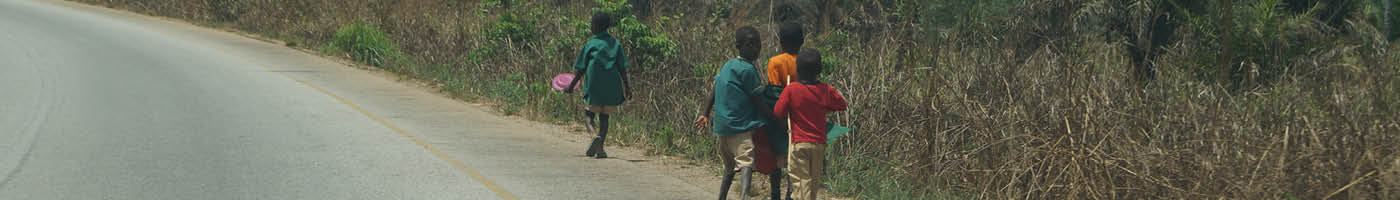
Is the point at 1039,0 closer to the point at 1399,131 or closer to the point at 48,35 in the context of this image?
the point at 1399,131

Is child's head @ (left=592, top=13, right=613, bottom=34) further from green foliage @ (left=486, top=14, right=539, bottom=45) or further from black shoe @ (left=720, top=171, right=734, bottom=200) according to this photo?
green foliage @ (left=486, top=14, right=539, bottom=45)

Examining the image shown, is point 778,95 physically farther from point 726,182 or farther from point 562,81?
point 562,81

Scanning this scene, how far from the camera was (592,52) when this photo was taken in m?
9.29

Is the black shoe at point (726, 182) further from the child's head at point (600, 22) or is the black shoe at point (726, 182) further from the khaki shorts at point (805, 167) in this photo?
the child's head at point (600, 22)

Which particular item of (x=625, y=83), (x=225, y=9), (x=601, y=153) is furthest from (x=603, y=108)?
(x=225, y=9)

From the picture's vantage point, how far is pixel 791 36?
22.1 feet

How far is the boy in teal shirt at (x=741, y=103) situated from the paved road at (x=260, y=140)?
1.37 m

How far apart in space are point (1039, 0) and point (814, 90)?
576 inches

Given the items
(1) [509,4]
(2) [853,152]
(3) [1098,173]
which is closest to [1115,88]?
(3) [1098,173]

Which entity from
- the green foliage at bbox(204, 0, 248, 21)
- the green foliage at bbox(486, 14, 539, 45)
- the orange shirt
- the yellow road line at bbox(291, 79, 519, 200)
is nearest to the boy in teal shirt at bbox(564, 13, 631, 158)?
the yellow road line at bbox(291, 79, 519, 200)

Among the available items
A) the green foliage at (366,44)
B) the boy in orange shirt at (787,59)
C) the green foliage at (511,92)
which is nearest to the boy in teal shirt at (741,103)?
the boy in orange shirt at (787,59)

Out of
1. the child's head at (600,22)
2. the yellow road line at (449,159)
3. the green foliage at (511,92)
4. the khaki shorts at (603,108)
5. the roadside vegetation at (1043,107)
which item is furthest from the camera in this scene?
the green foliage at (511,92)

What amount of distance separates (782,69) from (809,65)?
0.52 meters

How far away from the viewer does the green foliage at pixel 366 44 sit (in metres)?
19.1
